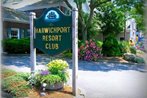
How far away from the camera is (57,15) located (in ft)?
16.4

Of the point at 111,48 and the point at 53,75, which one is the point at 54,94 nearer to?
the point at 53,75

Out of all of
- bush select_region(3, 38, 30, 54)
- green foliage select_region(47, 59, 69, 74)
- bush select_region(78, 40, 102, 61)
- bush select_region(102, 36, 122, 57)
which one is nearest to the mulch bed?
green foliage select_region(47, 59, 69, 74)

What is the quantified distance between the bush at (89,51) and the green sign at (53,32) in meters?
7.14

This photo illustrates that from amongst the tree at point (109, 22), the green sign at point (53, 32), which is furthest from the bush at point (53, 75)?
the tree at point (109, 22)

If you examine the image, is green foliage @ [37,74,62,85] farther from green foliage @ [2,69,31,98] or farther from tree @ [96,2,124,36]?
tree @ [96,2,124,36]

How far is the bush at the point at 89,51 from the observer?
12109 mm

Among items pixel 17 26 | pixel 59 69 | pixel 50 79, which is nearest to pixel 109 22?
pixel 17 26

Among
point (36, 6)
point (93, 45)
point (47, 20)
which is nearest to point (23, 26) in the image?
point (36, 6)

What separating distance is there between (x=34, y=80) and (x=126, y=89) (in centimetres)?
215

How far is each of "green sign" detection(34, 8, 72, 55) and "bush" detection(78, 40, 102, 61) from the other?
23.4ft

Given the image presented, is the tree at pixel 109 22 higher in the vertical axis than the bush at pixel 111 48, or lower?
higher

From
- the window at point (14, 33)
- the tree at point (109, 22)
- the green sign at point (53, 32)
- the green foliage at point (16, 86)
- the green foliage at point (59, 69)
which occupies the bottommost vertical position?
the green foliage at point (16, 86)

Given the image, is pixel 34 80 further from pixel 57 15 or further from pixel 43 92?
pixel 57 15

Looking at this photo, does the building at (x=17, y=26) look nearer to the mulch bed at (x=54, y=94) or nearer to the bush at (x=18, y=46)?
the bush at (x=18, y=46)
